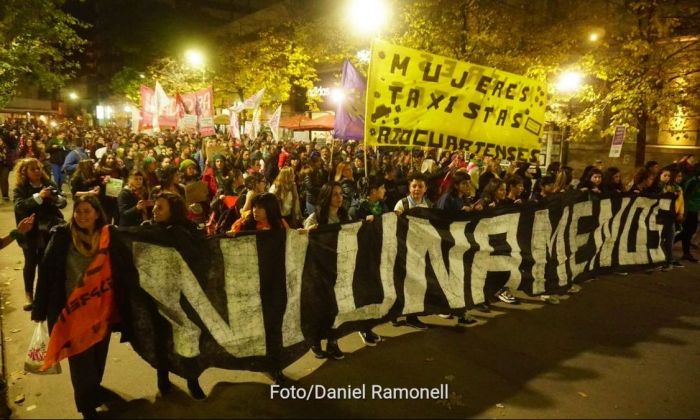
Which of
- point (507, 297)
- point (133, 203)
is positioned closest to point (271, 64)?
point (133, 203)

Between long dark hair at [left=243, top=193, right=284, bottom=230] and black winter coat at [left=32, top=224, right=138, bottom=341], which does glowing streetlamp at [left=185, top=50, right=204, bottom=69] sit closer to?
long dark hair at [left=243, top=193, right=284, bottom=230]

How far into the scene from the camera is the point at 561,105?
1596cm

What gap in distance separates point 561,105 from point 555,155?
22.2ft

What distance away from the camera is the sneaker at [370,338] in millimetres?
5173

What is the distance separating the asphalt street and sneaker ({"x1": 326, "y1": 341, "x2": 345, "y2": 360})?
0.08m

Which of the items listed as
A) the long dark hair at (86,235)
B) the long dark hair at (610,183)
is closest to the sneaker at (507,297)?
the long dark hair at (610,183)

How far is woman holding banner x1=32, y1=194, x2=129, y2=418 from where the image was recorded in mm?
3646

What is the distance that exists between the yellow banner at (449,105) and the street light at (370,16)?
13.8 feet

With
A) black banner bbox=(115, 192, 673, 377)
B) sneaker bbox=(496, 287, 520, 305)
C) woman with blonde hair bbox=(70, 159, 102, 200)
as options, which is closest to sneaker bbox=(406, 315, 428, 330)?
black banner bbox=(115, 192, 673, 377)

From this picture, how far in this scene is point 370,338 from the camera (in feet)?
17.1

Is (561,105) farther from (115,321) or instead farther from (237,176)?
(115,321)

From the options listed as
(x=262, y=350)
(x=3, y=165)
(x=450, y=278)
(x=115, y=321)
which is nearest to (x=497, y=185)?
(x=450, y=278)

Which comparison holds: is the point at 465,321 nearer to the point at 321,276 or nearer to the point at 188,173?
the point at 321,276

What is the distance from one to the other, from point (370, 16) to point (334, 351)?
8.26 meters
